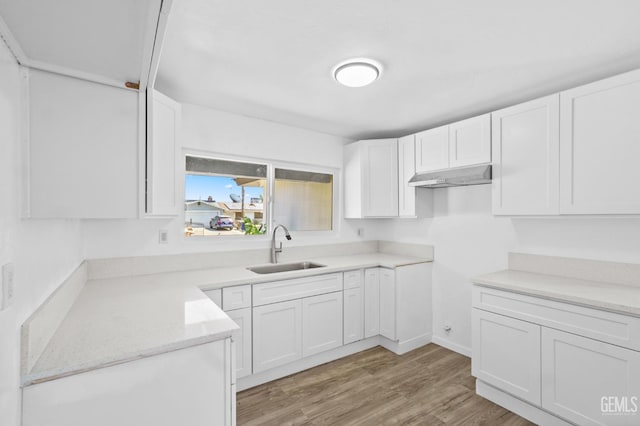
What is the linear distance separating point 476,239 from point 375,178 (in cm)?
118

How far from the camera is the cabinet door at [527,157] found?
2094 millimetres

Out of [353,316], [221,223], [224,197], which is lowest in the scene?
[353,316]

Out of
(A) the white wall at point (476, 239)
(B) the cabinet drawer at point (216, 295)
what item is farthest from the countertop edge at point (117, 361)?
(A) the white wall at point (476, 239)

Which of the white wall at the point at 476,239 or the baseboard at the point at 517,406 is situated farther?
the white wall at the point at 476,239

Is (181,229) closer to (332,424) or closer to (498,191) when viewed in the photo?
(332,424)

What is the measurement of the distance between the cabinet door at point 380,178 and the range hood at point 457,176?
301 mm

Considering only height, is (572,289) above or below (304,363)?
above

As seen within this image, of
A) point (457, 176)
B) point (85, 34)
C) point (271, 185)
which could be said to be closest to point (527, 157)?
point (457, 176)

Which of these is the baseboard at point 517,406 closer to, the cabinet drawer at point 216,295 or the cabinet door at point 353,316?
the cabinet door at point 353,316

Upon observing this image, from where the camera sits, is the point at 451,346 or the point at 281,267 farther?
the point at 451,346

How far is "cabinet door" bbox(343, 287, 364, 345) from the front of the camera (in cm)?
286

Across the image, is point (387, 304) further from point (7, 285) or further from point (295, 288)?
point (7, 285)

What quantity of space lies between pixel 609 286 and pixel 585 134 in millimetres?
1023

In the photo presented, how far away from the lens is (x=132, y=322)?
139 centimetres
